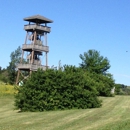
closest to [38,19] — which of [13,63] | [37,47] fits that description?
[37,47]

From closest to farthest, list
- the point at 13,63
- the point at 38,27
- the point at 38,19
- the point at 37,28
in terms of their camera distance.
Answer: the point at 37,28 → the point at 38,27 → the point at 38,19 → the point at 13,63

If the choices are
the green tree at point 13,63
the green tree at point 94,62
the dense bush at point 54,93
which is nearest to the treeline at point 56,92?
the dense bush at point 54,93

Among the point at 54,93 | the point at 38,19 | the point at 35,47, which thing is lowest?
the point at 54,93

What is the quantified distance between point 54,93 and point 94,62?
43974mm

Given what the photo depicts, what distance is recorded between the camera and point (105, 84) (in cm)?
5497

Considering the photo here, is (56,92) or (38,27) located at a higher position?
(38,27)

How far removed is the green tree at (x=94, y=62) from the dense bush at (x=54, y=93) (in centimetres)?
4135

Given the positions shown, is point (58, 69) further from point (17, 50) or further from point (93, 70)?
point (17, 50)

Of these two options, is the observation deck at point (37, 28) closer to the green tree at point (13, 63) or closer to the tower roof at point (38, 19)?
the tower roof at point (38, 19)

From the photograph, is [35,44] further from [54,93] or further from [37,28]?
[54,93]

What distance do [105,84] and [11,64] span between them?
36.3 meters

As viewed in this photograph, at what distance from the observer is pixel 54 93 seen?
937 inches

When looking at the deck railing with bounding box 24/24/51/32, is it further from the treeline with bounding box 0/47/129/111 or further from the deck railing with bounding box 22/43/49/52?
the treeline with bounding box 0/47/129/111

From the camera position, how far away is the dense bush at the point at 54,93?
77.3ft
